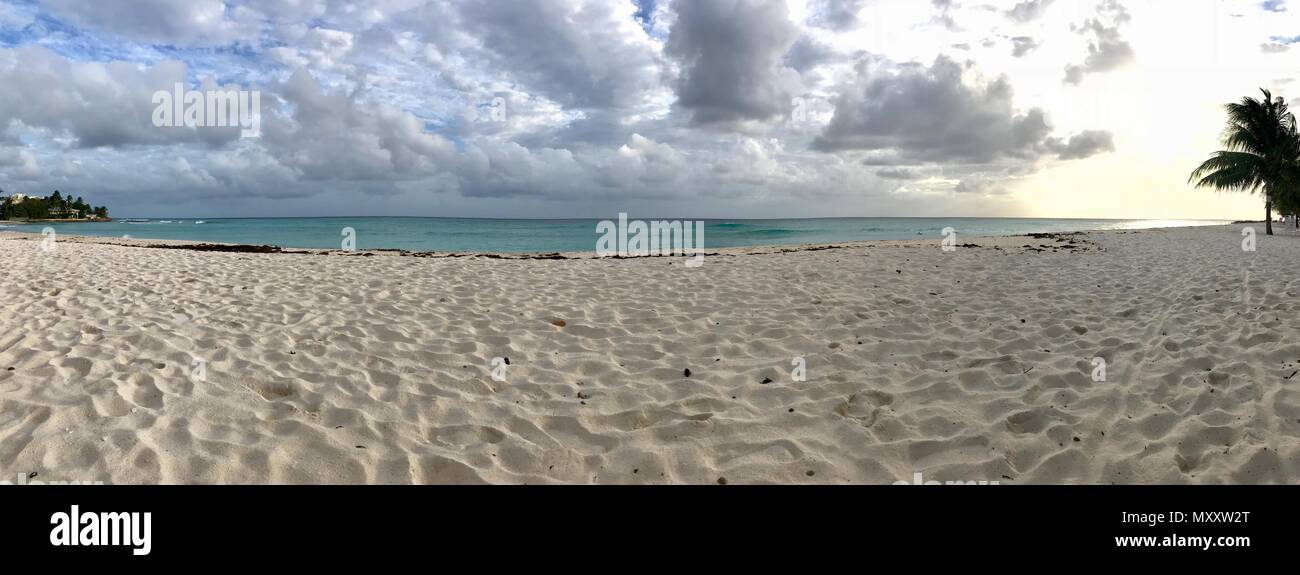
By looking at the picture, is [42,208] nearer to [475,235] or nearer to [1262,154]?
[475,235]

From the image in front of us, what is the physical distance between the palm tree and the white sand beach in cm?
3223

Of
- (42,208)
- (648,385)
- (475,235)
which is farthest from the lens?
(42,208)

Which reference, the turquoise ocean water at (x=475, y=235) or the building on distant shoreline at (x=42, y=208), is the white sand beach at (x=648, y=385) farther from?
the building on distant shoreline at (x=42, y=208)

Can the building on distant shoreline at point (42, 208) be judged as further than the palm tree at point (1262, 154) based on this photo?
Yes

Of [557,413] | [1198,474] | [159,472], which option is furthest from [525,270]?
[1198,474]

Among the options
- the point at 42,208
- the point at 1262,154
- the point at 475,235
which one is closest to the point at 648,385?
the point at 1262,154

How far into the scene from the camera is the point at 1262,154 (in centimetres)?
3147

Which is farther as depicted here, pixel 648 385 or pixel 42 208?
pixel 42 208

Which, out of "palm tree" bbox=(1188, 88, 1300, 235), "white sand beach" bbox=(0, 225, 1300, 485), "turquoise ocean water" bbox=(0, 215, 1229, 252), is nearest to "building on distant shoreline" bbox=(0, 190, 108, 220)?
"turquoise ocean water" bbox=(0, 215, 1229, 252)

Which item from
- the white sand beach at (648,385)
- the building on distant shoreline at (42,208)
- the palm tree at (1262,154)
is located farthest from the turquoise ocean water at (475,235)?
the building on distant shoreline at (42,208)

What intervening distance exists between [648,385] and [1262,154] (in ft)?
144

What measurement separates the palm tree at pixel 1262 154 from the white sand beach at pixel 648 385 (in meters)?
32.2

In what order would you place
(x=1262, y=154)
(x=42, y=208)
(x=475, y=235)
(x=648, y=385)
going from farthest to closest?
(x=42, y=208), (x=475, y=235), (x=1262, y=154), (x=648, y=385)

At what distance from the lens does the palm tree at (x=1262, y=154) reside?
1183 inches
